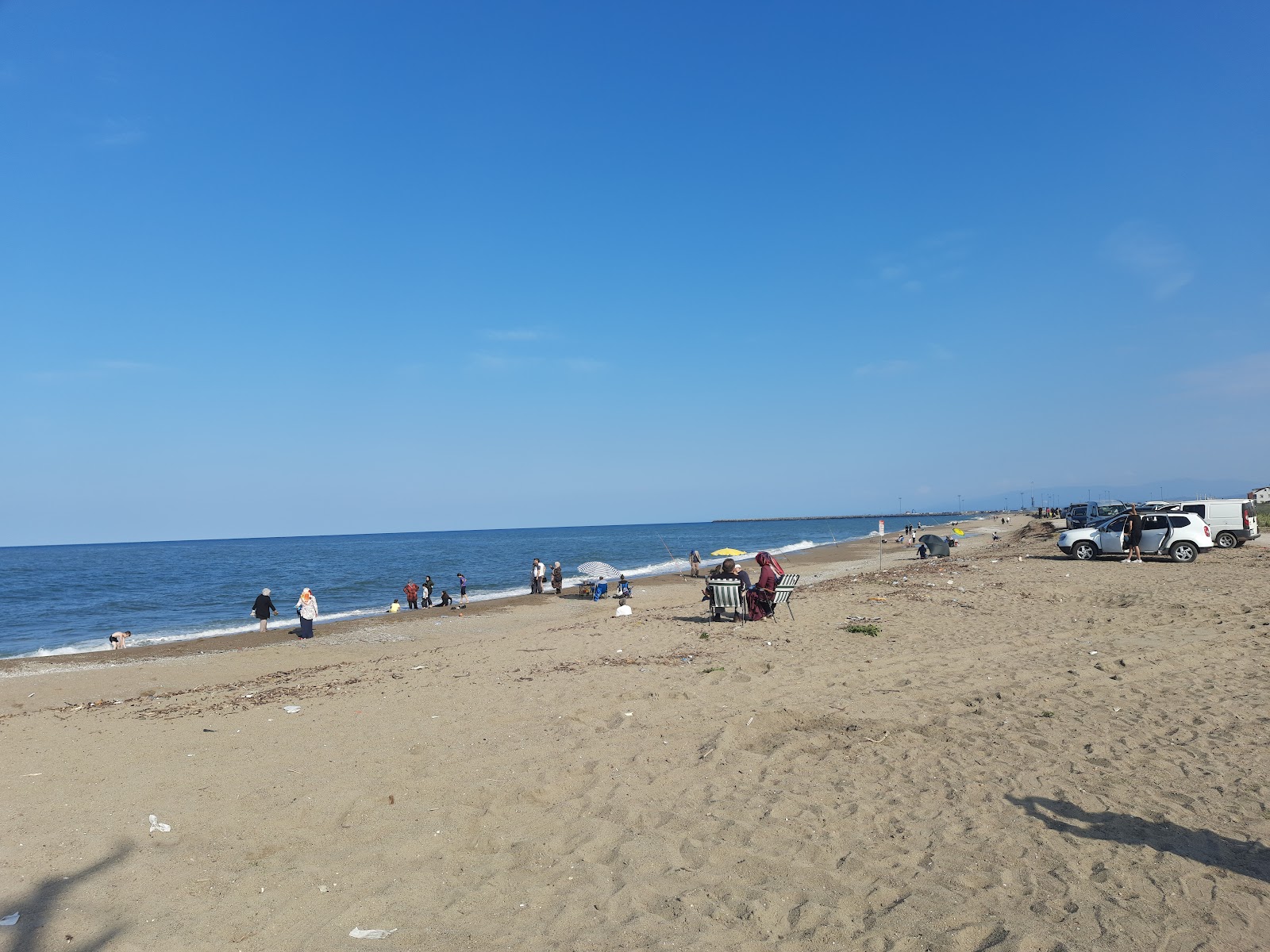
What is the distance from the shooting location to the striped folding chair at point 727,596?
612 inches

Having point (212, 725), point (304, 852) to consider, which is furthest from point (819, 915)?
point (212, 725)

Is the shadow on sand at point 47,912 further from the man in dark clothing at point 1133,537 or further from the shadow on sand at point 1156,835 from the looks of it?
the man in dark clothing at point 1133,537

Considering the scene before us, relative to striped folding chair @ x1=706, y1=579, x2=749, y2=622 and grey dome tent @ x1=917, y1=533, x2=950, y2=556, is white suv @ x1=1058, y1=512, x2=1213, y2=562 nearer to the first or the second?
grey dome tent @ x1=917, y1=533, x2=950, y2=556

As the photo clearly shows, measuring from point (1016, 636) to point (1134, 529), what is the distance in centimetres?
1539

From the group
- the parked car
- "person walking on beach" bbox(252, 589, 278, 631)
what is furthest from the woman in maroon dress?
the parked car

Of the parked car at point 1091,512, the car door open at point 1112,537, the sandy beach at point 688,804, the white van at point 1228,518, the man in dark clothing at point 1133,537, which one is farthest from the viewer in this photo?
the parked car at point 1091,512

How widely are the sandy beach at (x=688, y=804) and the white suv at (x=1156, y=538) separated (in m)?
13.9

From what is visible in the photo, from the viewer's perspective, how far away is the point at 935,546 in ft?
117

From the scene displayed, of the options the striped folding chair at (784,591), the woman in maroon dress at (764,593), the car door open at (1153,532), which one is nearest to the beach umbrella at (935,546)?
the car door open at (1153,532)

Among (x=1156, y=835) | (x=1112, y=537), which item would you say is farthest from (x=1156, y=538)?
(x=1156, y=835)

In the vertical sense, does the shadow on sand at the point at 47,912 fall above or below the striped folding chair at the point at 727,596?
below

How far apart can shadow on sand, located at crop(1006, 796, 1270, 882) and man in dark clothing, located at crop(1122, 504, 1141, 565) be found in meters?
21.9

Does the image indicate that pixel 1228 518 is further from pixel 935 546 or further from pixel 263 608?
pixel 263 608

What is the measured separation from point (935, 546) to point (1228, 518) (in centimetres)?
1108
